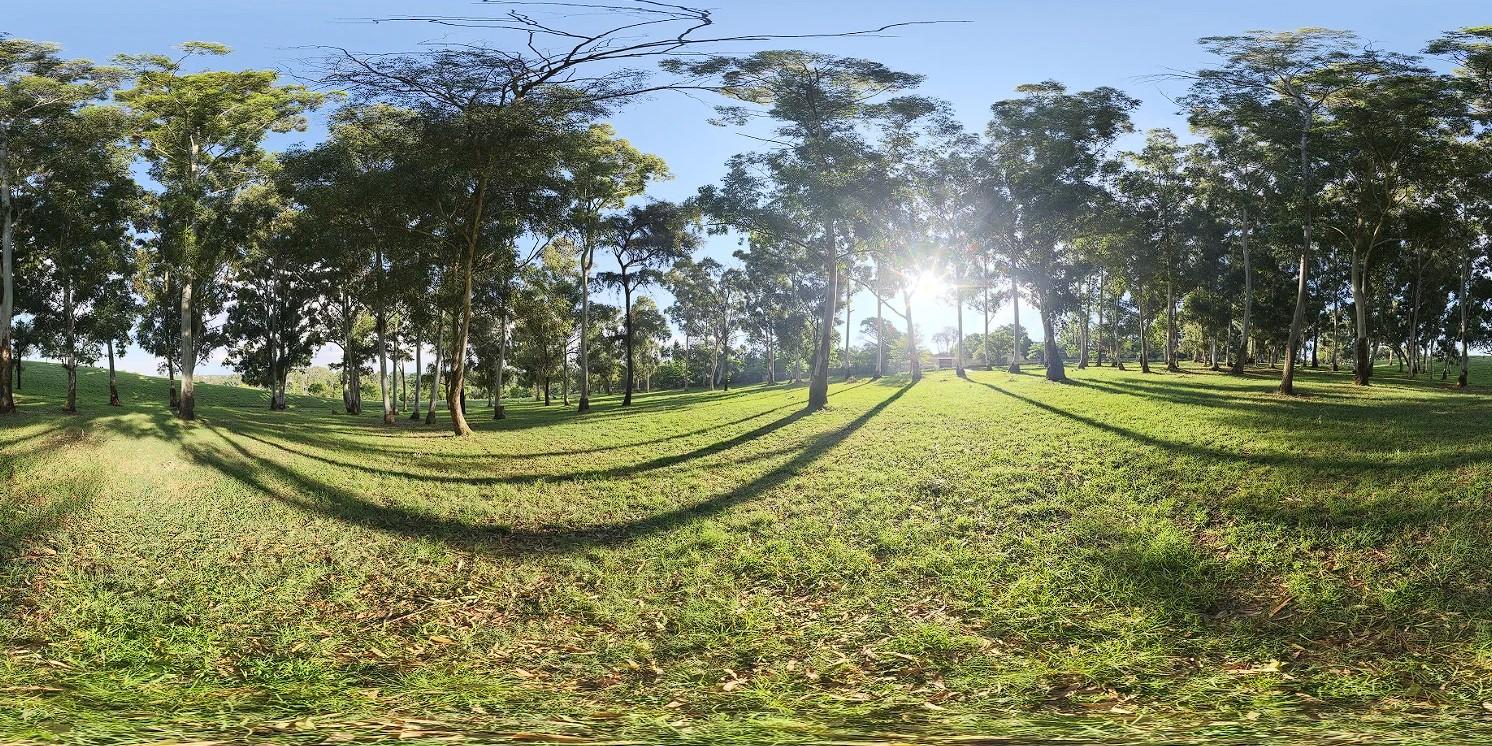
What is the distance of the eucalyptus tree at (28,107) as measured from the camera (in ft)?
64.2

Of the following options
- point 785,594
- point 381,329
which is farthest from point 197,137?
point 785,594

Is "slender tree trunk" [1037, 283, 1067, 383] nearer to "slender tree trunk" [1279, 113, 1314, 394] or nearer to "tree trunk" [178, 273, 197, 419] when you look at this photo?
"slender tree trunk" [1279, 113, 1314, 394]

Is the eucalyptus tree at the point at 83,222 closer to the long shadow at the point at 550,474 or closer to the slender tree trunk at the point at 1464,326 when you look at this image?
the long shadow at the point at 550,474

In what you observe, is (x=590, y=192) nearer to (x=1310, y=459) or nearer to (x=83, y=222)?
(x=83, y=222)

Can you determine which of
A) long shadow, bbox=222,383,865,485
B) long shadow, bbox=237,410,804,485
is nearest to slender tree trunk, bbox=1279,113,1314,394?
long shadow, bbox=222,383,865,485

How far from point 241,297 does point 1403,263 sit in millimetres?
54883

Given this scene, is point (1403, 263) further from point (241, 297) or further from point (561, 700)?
point (241, 297)

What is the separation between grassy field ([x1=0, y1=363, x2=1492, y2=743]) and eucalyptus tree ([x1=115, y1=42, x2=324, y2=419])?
29.2 ft

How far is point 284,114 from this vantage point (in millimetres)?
21859

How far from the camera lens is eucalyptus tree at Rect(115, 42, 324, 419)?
776 inches

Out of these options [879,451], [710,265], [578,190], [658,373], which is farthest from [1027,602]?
[658,373]

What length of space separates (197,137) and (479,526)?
61.9 ft

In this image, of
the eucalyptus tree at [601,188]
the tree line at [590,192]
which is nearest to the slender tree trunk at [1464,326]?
the tree line at [590,192]

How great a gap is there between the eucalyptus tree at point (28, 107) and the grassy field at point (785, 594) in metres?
11.0
